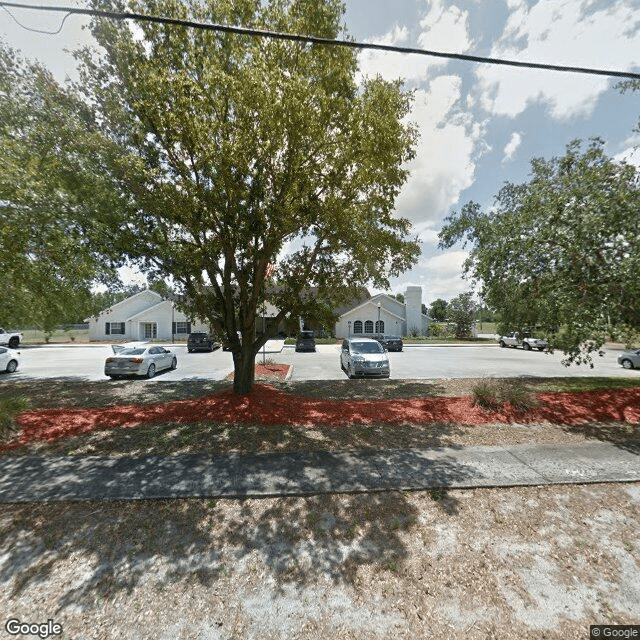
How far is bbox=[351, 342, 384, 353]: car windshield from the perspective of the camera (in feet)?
49.6

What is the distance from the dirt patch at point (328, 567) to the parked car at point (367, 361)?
31.5 feet

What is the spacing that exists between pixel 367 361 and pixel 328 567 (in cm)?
1116

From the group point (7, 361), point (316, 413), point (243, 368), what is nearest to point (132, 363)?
point (243, 368)

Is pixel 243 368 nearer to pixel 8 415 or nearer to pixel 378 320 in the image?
pixel 8 415

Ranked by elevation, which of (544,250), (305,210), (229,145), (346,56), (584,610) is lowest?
(584,610)

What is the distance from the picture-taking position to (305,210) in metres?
7.00

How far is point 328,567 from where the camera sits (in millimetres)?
3209

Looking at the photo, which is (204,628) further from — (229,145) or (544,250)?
(544,250)

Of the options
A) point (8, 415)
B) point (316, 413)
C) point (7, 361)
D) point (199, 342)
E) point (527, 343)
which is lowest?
point (316, 413)

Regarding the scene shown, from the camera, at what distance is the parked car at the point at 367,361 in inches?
553

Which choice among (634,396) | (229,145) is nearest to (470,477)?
(229,145)

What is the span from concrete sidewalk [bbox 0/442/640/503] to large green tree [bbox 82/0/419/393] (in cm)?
434

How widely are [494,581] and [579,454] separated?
4141 millimetres

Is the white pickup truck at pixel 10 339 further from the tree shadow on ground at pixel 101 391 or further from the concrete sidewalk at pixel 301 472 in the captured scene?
the concrete sidewalk at pixel 301 472
